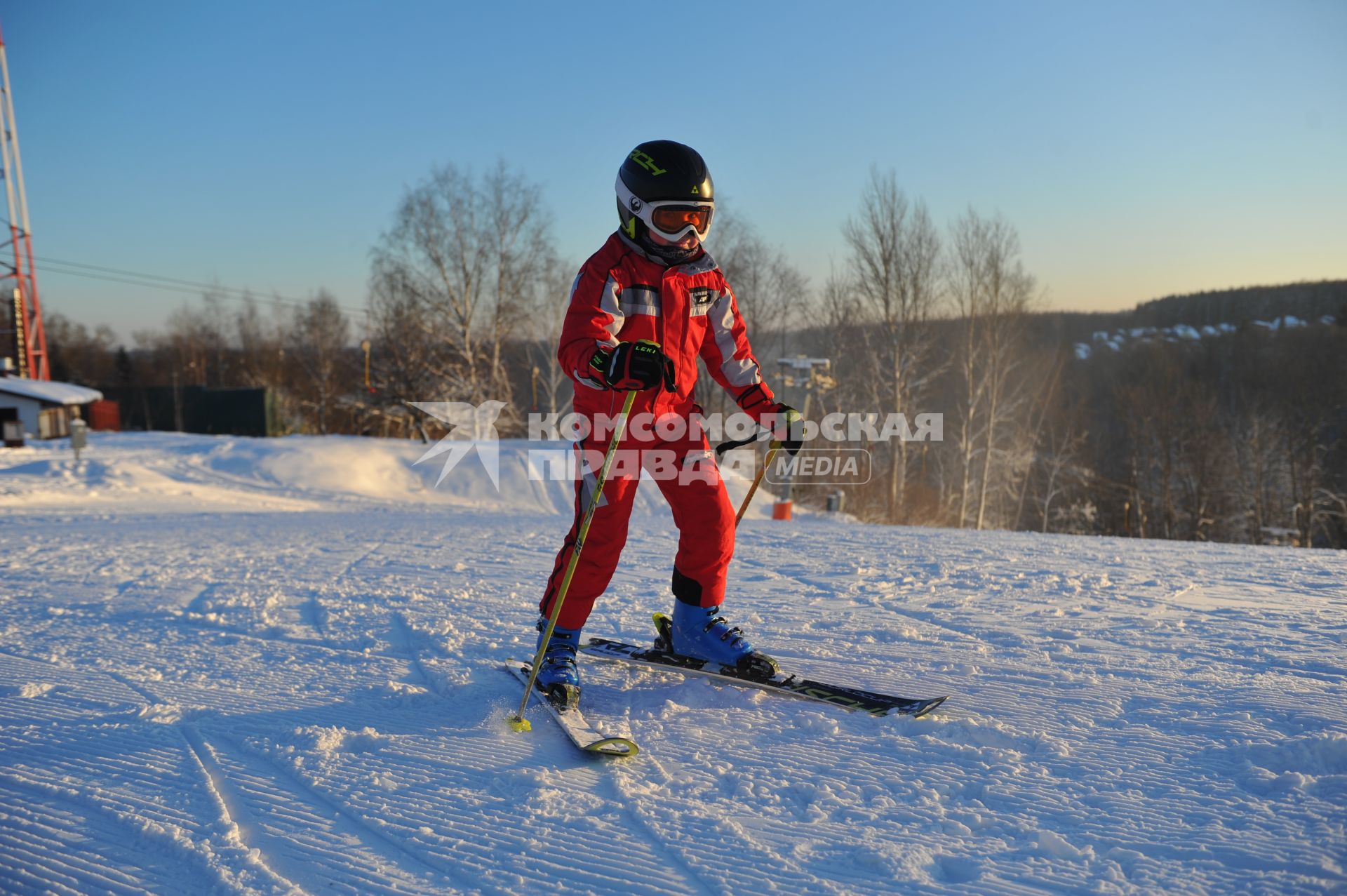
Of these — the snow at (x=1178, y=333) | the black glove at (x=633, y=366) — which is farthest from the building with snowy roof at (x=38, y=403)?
the snow at (x=1178, y=333)

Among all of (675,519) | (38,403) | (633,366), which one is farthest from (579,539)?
(38,403)

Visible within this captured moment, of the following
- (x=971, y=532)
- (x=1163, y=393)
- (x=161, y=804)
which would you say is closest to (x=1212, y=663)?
(x=161, y=804)

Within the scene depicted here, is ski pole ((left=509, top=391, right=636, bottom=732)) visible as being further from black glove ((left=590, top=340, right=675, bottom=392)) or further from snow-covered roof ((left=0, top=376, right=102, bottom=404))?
snow-covered roof ((left=0, top=376, right=102, bottom=404))

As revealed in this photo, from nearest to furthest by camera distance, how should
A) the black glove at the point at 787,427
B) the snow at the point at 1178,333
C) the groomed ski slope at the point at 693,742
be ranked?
the groomed ski slope at the point at 693,742 < the black glove at the point at 787,427 < the snow at the point at 1178,333

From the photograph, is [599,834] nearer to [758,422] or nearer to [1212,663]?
[758,422]

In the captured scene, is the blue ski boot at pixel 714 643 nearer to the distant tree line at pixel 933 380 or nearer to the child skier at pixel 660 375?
the child skier at pixel 660 375

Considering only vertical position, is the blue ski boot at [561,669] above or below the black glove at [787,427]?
below

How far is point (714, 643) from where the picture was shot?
9.00 ft

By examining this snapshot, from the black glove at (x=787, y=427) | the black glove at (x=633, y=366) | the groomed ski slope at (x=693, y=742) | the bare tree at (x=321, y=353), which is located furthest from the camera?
the bare tree at (x=321, y=353)

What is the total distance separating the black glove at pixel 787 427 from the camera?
283cm

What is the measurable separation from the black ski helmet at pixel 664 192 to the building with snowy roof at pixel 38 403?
72.9 ft

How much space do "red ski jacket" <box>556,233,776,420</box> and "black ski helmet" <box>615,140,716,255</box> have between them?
0.10m

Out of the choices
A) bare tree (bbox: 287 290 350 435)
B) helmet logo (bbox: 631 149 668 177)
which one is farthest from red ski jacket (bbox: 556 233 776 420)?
bare tree (bbox: 287 290 350 435)

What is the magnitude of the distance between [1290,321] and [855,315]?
4403 cm
